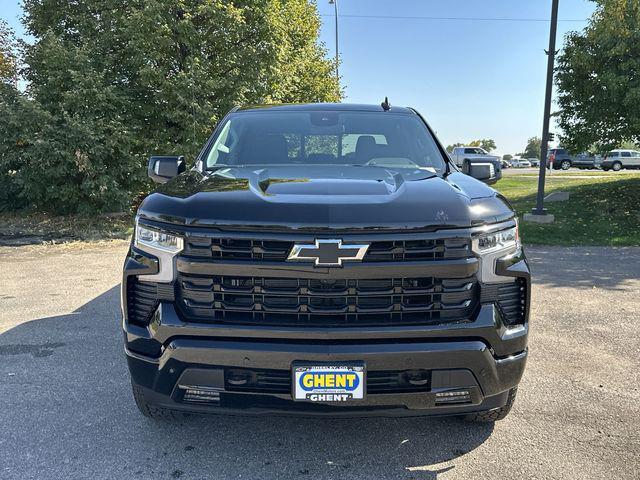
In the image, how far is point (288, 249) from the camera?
2316 mm

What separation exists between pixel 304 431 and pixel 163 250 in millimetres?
1376

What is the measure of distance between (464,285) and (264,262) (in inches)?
36.6

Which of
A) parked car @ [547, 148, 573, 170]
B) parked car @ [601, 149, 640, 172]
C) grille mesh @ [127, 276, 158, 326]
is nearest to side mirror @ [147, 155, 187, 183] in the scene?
grille mesh @ [127, 276, 158, 326]

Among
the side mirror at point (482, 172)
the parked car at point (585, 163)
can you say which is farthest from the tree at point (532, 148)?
the side mirror at point (482, 172)

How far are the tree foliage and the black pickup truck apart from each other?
9634mm

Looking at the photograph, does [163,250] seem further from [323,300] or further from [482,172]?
[482,172]

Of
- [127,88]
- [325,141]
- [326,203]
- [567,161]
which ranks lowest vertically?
[567,161]

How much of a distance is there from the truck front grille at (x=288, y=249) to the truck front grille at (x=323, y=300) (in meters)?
0.10

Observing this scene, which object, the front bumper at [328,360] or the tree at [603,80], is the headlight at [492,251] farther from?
the tree at [603,80]

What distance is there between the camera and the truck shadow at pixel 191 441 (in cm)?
264

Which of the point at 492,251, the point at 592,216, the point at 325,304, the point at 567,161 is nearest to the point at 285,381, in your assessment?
the point at 325,304

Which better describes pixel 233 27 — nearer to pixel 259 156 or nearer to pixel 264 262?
pixel 259 156

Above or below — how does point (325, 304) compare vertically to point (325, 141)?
below

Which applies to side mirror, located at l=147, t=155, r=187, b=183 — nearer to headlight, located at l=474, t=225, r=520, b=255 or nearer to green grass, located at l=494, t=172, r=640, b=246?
headlight, located at l=474, t=225, r=520, b=255
